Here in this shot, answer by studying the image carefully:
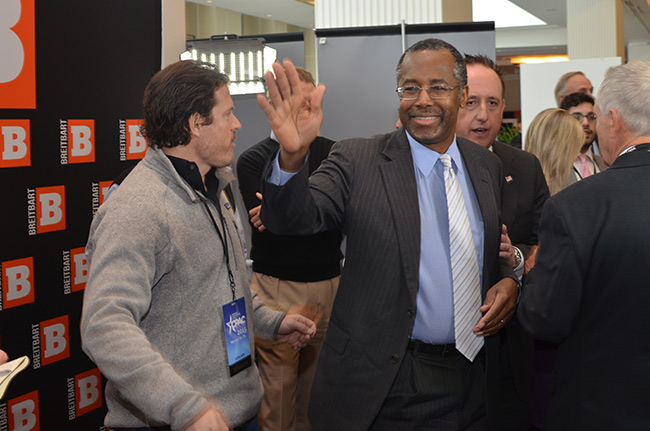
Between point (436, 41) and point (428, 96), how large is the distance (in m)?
0.19

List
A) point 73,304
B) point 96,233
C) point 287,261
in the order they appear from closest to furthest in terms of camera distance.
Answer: point 96,233, point 73,304, point 287,261

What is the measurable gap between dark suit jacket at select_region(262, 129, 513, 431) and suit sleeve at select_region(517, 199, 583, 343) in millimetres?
252

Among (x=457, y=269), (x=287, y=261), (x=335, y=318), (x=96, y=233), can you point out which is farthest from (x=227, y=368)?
(x=287, y=261)

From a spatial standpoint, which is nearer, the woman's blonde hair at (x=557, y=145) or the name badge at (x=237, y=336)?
the name badge at (x=237, y=336)

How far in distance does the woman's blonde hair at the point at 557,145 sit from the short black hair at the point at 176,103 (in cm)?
248

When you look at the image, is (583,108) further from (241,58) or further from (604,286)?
(604,286)

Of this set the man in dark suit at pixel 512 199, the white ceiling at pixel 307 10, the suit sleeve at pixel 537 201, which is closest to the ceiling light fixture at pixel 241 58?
the man in dark suit at pixel 512 199

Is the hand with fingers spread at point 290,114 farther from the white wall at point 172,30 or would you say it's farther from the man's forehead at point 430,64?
the white wall at point 172,30

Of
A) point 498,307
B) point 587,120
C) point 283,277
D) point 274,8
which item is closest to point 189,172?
point 498,307

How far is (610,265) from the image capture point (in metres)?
1.84

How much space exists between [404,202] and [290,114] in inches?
19.9

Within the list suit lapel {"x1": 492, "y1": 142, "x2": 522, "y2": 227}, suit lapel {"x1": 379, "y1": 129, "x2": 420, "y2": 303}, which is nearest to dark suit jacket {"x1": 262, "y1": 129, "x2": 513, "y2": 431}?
suit lapel {"x1": 379, "y1": 129, "x2": 420, "y2": 303}

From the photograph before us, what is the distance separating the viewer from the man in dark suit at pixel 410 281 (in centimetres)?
192

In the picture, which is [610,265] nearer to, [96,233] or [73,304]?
[96,233]
